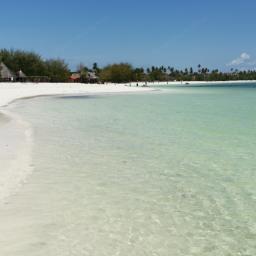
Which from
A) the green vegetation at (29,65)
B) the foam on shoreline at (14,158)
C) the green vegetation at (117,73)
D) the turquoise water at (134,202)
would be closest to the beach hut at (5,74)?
the green vegetation at (29,65)

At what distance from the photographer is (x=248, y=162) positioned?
8.77m

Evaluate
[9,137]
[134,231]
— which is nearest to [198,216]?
[134,231]

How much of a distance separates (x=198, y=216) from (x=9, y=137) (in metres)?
7.41

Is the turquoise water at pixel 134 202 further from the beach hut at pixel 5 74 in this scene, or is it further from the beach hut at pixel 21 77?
the beach hut at pixel 21 77

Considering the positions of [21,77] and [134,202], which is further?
[21,77]

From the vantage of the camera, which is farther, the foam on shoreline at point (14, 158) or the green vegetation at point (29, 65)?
the green vegetation at point (29, 65)

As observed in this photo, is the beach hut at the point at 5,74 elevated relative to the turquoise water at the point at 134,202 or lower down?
elevated

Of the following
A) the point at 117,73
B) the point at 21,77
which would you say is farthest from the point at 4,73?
the point at 117,73

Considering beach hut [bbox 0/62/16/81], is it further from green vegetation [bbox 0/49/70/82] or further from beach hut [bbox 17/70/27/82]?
green vegetation [bbox 0/49/70/82]

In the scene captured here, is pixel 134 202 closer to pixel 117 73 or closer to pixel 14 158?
pixel 14 158

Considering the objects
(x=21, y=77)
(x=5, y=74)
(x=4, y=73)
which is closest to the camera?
(x=5, y=74)

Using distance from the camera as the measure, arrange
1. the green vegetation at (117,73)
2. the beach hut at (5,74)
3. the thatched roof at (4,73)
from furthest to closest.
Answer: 1. the green vegetation at (117,73)
2. the thatched roof at (4,73)
3. the beach hut at (5,74)

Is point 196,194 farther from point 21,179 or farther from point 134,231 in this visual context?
point 21,179

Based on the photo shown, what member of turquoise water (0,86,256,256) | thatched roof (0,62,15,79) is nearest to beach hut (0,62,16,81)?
thatched roof (0,62,15,79)
